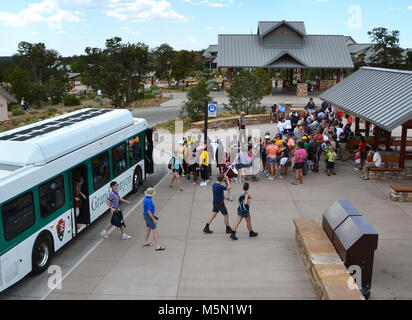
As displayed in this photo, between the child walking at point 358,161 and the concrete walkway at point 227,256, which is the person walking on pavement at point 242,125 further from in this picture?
Answer: the concrete walkway at point 227,256

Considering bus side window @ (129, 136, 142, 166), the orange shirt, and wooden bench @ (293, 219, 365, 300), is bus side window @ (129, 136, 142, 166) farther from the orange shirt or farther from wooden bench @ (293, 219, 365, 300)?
wooden bench @ (293, 219, 365, 300)

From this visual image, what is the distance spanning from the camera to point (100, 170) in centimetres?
1255

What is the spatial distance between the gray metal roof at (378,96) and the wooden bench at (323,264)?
5.41m

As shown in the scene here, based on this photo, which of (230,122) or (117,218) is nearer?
(117,218)

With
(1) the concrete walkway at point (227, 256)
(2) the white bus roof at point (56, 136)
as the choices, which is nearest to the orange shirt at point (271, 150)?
(1) the concrete walkway at point (227, 256)

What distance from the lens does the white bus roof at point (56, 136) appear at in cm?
966

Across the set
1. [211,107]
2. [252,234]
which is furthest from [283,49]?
[252,234]

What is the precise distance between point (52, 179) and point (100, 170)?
8.32 ft

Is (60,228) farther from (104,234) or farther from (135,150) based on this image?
(135,150)

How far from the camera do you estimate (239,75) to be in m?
30.0

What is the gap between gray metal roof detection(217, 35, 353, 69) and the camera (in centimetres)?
5078

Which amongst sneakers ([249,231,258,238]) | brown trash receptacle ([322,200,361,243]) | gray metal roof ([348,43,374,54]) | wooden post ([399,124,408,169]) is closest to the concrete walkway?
sneakers ([249,231,258,238])

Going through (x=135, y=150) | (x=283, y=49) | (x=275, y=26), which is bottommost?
(x=135, y=150)

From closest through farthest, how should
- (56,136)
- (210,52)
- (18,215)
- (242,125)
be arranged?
(18,215) < (56,136) < (242,125) < (210,52)
